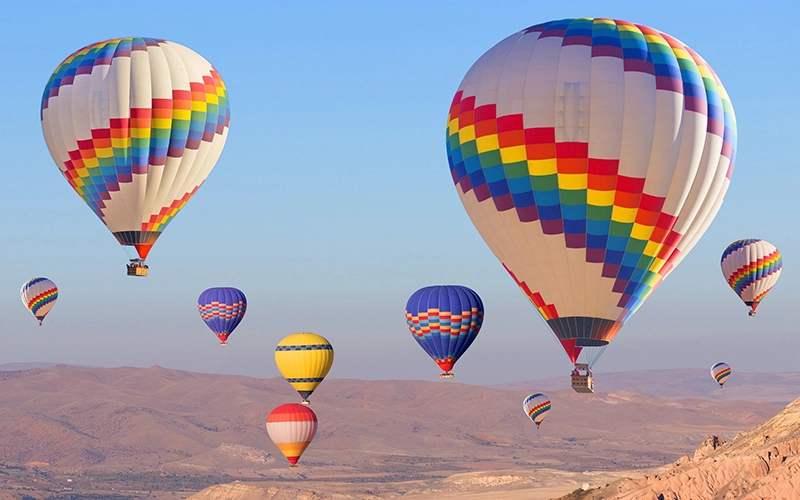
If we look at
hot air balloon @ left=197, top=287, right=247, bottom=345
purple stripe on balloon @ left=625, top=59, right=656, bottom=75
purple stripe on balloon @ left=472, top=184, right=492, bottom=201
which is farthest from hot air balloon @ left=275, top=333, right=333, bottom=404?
purple stripe on balloon @ left=625, top=59, right=656, bottom=75

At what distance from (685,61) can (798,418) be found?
35595 mm

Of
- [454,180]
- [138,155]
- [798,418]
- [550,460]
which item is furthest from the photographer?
[550,460]

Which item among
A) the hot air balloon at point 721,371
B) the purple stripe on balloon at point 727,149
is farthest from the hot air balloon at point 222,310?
the hot air balloon at point 721,371

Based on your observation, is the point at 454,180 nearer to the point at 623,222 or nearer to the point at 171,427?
the point at 623,222

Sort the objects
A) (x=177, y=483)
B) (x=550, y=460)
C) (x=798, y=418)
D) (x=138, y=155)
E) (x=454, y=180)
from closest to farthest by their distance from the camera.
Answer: (x=454, y=180)
(x=138, y=155)
(x=798, y=418)
(x=177, y=483)
(x=550, y=460)

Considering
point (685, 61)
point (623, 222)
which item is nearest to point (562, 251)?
point (623, 222)

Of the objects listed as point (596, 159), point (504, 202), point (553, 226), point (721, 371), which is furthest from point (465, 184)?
point (721, 371)

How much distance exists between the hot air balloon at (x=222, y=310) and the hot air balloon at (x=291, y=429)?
1495cm

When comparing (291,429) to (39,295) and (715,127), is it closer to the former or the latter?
(39,295)

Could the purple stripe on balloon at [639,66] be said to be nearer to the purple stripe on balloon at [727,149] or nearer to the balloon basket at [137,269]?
the purple stripe on balloon at [727,149]

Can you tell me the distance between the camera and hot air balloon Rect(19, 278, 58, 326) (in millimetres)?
99312

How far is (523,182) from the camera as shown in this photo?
4497cm

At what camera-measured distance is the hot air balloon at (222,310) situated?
9312 centimetres

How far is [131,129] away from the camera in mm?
58500
